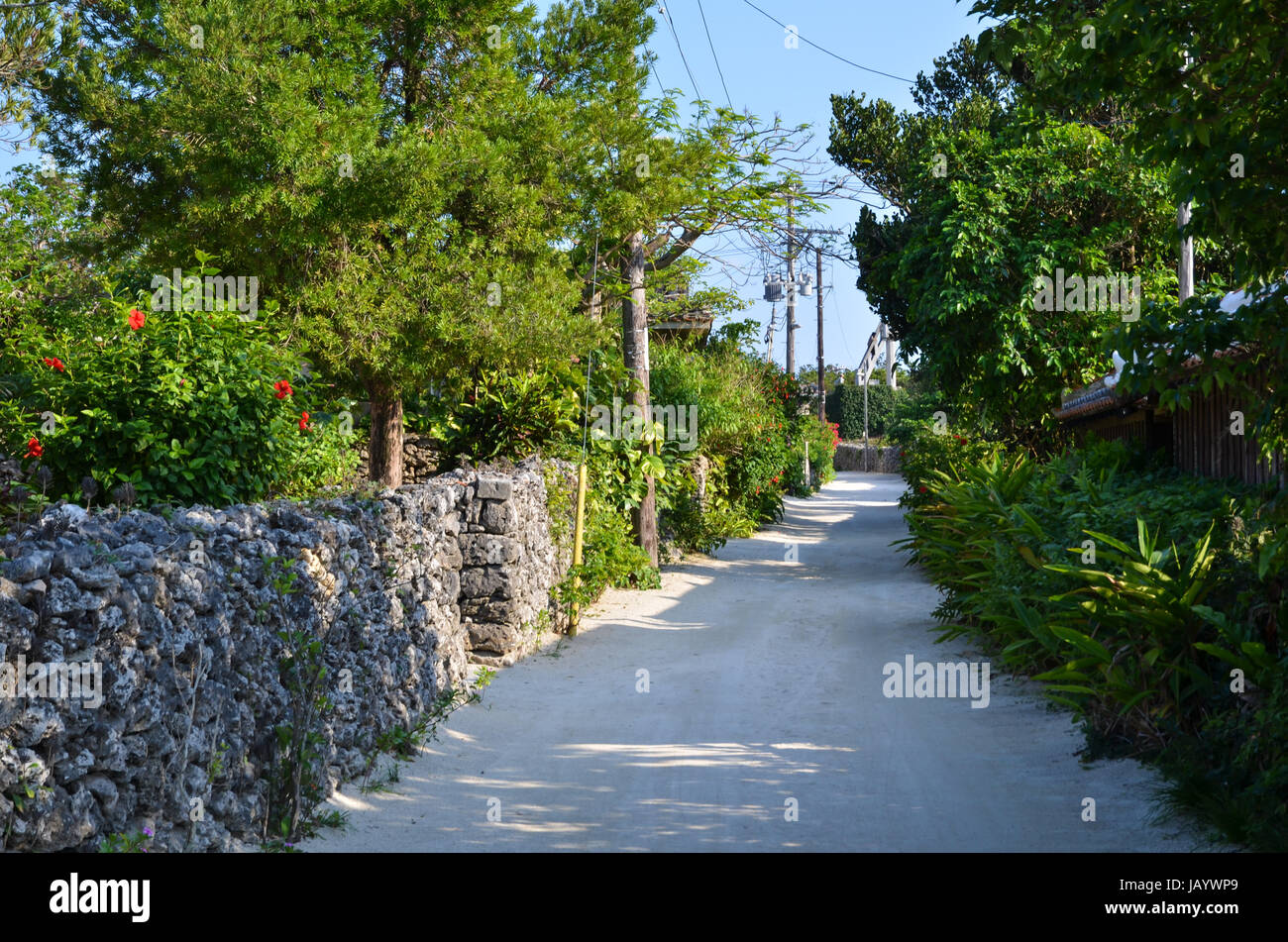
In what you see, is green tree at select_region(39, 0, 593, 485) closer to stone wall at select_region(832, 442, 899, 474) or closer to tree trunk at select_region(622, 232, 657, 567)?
tree trunk at select_region(622, 232, 657, 567)

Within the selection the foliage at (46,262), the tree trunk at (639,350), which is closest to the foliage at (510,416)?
the tree trunk at (639,350)

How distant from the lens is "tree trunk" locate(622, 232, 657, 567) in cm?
1523

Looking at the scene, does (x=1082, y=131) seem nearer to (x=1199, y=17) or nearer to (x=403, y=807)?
(x=1199, y=17)

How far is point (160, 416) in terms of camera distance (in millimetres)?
6680

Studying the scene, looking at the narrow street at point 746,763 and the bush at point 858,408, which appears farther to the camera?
the bush at point 858,408

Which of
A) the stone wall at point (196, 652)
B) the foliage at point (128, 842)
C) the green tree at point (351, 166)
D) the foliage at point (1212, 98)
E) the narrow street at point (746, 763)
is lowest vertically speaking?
the narrow street at point (746, 763)

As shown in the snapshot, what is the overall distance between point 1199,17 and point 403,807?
5.58 metres

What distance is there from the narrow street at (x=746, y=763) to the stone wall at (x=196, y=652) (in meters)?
0.57

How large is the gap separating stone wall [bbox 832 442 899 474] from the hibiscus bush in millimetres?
48465

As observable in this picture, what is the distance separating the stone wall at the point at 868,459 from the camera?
182 feet

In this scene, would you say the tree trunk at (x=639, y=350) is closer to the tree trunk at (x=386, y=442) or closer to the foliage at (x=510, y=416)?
the foliage at (x=510, y=416)

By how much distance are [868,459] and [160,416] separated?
176 feet

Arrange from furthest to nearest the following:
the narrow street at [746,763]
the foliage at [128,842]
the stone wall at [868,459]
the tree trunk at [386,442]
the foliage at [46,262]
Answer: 1. the stone wall at [868,459]
2. the tree trunk at [386,442]
3. the foliage at [46,262]
4. the narrow street at [746,763]
5. the foliage at [128,842]

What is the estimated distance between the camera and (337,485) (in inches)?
381
